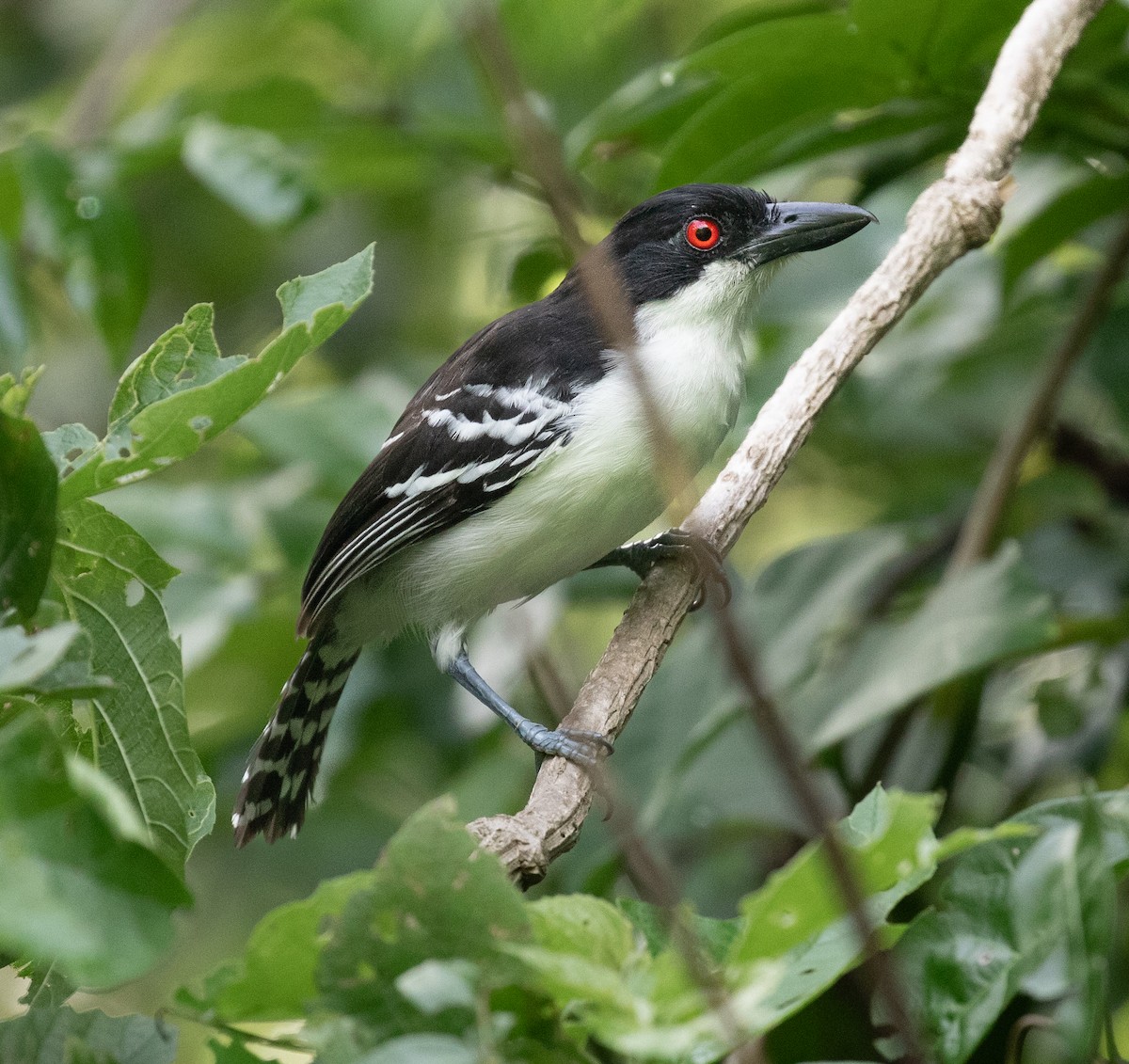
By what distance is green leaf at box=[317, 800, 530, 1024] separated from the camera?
1277mm

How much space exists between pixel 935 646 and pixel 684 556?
0.57 meters

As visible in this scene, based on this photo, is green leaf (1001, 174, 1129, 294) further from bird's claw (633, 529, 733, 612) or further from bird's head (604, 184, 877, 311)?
bird's claw (633, 529, 733, 612)

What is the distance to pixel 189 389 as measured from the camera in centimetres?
158

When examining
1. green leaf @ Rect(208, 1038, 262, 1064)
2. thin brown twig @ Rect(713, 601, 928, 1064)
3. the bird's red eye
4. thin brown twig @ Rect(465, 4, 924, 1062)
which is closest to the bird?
the bird's red eye

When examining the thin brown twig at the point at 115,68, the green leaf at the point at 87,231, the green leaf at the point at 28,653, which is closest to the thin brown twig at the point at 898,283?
the green leaf at the point at 28,653

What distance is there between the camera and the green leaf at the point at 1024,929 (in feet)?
4.50

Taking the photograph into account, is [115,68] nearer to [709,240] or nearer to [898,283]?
[709,240]

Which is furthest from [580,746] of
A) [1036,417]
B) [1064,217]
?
[1064,217]

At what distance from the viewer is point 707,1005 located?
115 cm

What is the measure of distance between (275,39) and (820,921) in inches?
220

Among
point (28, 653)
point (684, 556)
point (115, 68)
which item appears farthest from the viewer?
point (115, 68)

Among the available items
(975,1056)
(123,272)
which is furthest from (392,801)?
(975,1056)

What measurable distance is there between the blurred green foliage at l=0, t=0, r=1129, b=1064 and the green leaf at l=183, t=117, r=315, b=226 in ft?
0.05

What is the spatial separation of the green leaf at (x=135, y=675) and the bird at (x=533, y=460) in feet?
4.16
